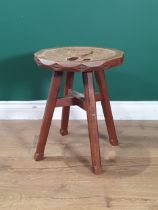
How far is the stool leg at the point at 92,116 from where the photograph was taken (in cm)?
115

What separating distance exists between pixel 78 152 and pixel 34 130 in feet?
1.02

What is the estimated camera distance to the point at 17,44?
1.55 metres

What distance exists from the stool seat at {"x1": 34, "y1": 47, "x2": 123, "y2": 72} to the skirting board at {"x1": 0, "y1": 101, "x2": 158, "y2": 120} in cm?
44

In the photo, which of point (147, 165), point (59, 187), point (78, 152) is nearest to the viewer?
point (59, 187)

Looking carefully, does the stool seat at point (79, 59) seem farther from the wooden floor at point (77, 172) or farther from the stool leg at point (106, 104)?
the wooden floor at point (77, 172)

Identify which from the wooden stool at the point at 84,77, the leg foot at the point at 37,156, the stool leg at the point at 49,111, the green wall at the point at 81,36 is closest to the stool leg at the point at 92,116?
the wooden stool at the point at 84,77

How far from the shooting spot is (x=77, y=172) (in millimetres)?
1189

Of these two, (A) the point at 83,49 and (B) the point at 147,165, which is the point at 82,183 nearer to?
(B) the point at 147,165

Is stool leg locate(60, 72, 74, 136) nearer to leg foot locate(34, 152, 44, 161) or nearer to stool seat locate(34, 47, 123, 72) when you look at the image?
stool seat locate(34, 47, 123, 72)

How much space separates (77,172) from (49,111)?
0.25 metres

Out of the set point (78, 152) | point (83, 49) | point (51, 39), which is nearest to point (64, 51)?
point (83, 49)

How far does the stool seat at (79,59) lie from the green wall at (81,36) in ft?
0.93

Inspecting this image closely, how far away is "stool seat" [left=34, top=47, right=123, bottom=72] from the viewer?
1.08 metres

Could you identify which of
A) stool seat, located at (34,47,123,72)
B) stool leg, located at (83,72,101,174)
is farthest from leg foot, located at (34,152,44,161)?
stool seat, located at (34,47,123,72)
